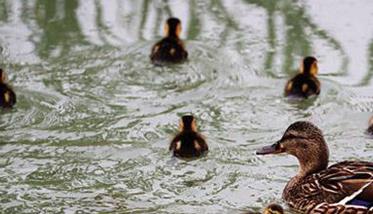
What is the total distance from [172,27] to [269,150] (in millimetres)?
2393

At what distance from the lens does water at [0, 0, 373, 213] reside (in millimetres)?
7379

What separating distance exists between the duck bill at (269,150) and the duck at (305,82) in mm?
1335

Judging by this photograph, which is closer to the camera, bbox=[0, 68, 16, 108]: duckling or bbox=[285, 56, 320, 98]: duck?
bbox=[0, 68, 16, 108]: duckling

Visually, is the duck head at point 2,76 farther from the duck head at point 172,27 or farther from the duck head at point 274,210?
the duck head at point 274,210

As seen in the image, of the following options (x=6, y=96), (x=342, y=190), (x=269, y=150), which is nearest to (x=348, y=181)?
(x=342, y=190)

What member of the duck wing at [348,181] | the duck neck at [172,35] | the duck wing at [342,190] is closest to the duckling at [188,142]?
the duck wing at [342,190]

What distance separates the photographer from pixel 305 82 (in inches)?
348

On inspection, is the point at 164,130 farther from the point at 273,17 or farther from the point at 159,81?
the point at 273,17

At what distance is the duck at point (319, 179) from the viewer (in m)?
6.89

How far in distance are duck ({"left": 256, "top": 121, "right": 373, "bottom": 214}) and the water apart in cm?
16

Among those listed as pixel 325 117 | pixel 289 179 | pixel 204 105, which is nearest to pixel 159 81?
pixel 204 105

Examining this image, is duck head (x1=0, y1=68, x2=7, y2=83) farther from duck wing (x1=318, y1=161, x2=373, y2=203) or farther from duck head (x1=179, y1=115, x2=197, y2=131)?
duck wing (x1=318, y1=161, x2=373, y2=203)

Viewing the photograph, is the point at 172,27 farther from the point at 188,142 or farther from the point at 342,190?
the point at 342,190

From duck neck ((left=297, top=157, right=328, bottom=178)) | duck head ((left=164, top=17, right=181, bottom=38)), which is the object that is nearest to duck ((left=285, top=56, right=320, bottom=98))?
duck head ((left=164, top=17, right=181, bottom=38))
